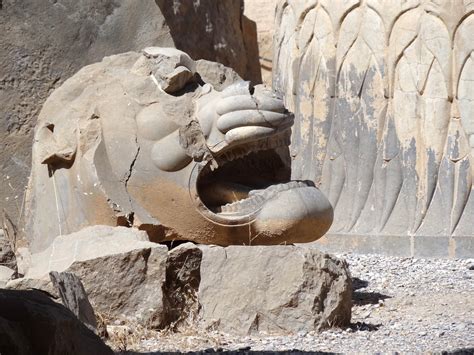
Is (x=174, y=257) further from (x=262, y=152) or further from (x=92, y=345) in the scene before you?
(x=92, y=345)

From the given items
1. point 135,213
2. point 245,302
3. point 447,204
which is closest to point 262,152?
point 135,213

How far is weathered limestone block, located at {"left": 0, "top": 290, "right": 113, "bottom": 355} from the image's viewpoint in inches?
124

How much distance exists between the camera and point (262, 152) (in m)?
5.90

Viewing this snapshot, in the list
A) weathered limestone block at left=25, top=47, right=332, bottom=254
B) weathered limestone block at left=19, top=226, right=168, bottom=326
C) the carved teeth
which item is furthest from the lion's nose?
weathered limestone block at left=19, top=226, right=168, bottom=326

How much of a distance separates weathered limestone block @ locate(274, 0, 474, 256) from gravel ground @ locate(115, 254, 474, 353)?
0.73m

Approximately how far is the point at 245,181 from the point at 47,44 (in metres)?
1.54

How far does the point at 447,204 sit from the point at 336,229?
28.6 inches

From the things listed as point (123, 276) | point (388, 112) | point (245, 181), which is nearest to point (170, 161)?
point (245, 181)

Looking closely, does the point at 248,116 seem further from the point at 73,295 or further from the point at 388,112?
the point at 388,112

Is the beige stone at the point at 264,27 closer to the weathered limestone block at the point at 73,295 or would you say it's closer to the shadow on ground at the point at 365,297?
the shadow on ground at the point at 365,297

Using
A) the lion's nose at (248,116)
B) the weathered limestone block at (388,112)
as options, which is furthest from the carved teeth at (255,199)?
the weathered limestone block at (388,112)

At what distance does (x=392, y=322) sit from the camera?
17.0 feet

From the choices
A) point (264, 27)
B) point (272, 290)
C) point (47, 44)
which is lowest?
point (272, 290)

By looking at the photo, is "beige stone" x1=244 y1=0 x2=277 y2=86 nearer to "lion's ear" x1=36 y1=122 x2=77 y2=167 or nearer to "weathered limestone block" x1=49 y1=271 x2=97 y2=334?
"lion's ear" x1=36 y1=122 x2=77 y2=167
